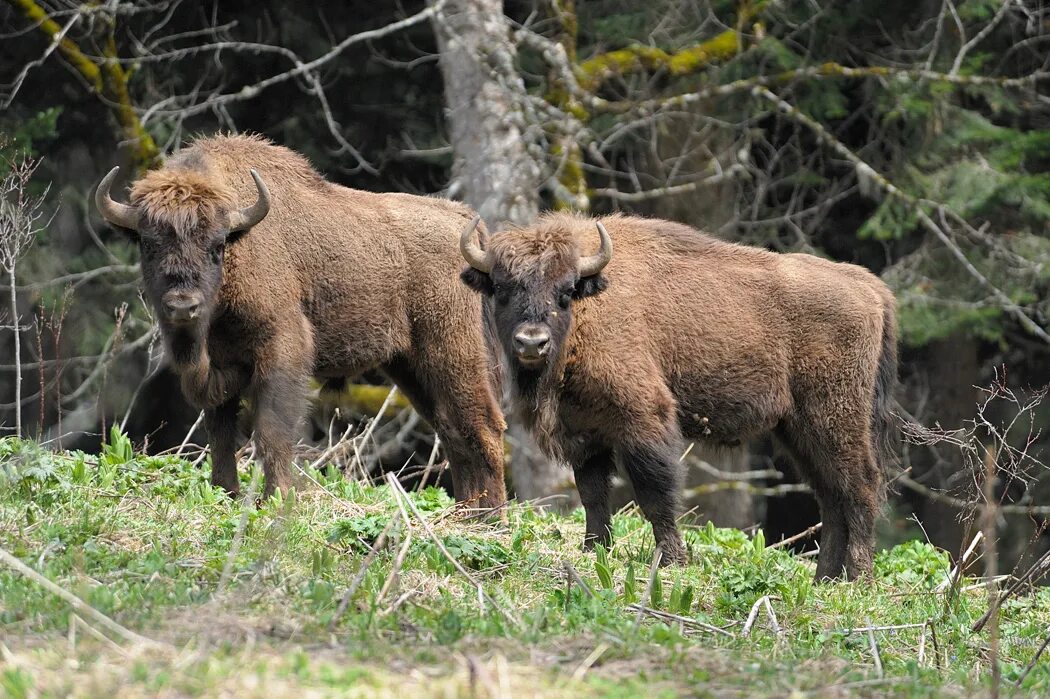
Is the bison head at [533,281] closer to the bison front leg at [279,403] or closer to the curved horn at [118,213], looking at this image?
the bison front leg at [279,403]

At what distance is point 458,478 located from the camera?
10398 millimetres

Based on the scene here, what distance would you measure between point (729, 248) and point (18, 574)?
20.1ft

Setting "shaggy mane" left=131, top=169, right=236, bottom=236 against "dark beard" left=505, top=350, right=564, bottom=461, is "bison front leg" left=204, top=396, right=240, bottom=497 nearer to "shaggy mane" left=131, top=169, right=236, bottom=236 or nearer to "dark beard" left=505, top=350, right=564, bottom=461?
"shaggy mane" left=131, top=169, right=236, bottom=236

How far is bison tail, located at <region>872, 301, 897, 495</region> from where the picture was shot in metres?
10.1

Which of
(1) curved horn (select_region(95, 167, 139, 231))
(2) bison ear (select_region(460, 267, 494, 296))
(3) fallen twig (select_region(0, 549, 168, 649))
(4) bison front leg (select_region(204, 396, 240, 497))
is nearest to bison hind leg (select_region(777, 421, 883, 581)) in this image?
(2) bison ear (select_region(460, 267, 494, 296))

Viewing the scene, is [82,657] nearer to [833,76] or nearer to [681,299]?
[681,299]

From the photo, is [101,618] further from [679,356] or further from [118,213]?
[679,356]

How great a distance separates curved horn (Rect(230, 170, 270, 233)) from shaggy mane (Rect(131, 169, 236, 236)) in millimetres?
87

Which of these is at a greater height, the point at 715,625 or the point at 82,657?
the point at 82,657

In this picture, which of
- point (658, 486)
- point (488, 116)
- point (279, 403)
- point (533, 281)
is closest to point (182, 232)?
point (279, 403)

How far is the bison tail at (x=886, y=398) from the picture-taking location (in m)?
10.1

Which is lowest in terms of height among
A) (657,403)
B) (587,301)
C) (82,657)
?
(657,403)

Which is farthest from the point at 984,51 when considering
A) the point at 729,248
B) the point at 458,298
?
the point at 458,298

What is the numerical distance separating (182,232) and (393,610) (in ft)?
12.9
